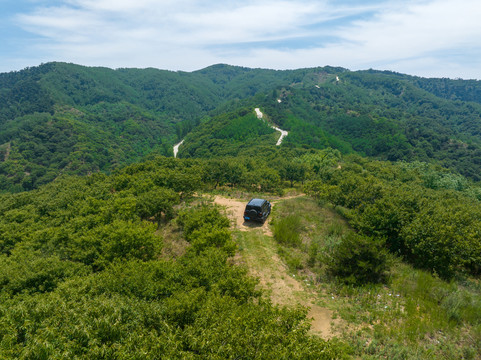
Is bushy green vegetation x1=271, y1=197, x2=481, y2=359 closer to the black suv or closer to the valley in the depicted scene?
the valley

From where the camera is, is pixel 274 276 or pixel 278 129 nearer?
pixel 274 276

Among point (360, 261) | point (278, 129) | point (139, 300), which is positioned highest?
point (278, 129)

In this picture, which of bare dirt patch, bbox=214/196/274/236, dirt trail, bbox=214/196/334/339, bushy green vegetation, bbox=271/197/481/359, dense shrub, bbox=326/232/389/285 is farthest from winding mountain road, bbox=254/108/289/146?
dense shrub, bbox=326/232/389/285

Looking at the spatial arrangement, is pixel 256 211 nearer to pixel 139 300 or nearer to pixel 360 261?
pixel 360 261

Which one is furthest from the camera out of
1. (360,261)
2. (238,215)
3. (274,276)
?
(238,215)

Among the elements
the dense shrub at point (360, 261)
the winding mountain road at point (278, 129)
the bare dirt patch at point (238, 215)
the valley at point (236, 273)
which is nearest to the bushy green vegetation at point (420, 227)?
the valley at point (236, 273)

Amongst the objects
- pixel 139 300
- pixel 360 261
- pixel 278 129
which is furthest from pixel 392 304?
pixel 278 129

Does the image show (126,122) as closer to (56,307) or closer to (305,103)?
(305,103)

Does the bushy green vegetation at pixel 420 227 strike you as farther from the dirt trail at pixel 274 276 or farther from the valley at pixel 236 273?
the dirt trail at pixel 274 276
